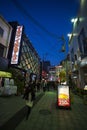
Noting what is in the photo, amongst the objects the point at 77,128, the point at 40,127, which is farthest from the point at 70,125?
the point at 40,127

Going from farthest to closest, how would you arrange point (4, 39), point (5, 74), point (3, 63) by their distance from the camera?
point (4, 39)
point (3, 63)
point (5, 74)

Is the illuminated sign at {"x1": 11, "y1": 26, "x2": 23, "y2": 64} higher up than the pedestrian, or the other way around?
the illuminated sign at {"x1": 11, "y1": 26, "x2": 23, "y2": 64}

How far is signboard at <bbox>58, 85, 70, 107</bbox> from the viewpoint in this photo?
9.77m

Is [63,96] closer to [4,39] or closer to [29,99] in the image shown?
[29,99]

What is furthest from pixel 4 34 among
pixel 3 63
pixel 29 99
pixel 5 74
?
pixel 29 99

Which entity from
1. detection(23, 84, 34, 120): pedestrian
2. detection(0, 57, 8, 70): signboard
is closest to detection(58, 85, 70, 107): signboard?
detection(23, 84, 34, 120): pedestrian

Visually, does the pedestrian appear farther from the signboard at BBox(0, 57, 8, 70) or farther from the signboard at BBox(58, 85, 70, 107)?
the signboard at BBox(0, 57, 8, 70)

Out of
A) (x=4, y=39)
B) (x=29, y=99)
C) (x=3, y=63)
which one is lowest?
(x=29, y=99)

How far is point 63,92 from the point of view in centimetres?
1019

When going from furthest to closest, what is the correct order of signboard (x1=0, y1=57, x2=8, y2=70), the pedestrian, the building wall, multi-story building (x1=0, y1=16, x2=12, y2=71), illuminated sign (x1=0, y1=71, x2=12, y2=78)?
1. the building wall
2. multi-story building (x1=0, y1=16, x2=12, y2=71)
3. signboard (x1=0, y1=57, x2=8, y2=70)
4. illuminated sign (x1=0, y1=71, x2=12, y2=78)
5. the pedestrian

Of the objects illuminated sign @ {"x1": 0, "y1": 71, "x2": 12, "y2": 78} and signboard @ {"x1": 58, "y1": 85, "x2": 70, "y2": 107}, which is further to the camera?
illuminated sign @ {"x1": 0, "y1": 71, "x2": 12, "y2": 78}

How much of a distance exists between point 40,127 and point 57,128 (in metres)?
0.81

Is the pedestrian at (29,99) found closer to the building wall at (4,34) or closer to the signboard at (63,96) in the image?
the signboard at (63,96)

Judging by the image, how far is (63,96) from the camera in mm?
10023
